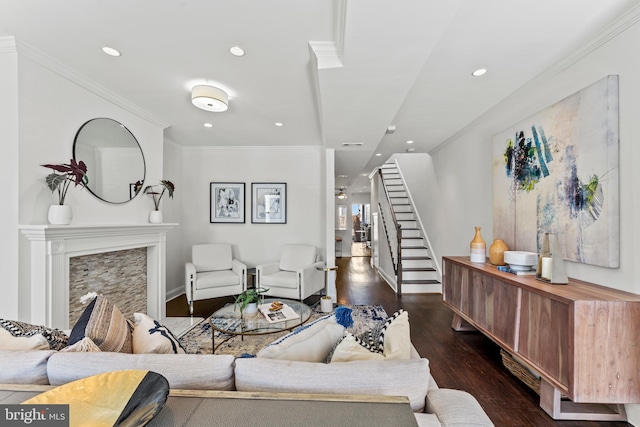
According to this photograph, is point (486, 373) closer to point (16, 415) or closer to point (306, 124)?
point (16, 415)

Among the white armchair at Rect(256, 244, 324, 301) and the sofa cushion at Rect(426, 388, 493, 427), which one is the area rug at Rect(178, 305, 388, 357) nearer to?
the white armchair at Rect(256, 244, 324, 301)

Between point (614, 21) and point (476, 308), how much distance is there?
2.27 metres

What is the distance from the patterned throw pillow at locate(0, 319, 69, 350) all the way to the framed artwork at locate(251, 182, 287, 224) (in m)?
3.57

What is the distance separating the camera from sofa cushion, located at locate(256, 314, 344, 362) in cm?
111

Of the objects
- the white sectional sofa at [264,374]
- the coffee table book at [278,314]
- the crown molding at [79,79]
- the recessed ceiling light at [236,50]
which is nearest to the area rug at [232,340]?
the coffee table book at [278,314]

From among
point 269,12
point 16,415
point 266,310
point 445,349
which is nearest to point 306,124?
point 269,12

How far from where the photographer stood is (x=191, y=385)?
99cm

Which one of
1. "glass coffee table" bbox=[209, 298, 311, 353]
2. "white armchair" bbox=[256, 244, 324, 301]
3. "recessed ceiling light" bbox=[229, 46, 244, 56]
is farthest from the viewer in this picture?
"white armchair" bbox=[256, 244, 324, 301]

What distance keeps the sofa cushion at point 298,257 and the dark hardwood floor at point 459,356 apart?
0.63 m

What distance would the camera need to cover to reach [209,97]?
8.22 feet

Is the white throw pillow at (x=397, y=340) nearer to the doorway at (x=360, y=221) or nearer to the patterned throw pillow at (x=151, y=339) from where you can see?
the patterned throw pillow at (x=151, y=339)

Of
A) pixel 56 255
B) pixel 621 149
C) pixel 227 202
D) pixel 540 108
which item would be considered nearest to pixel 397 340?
pixel 621 149

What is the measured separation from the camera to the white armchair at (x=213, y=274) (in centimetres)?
356

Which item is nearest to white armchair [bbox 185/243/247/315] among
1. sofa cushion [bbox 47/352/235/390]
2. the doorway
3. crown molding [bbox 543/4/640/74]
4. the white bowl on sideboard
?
sofa cushion [bbox 47/352/235/390]
